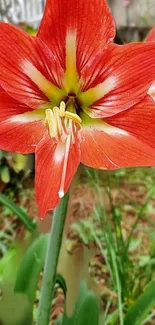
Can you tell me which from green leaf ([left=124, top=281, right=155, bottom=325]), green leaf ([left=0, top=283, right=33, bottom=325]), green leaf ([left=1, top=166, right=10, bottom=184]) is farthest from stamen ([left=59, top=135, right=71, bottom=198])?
green leaf ([left=1, top=166, right=10, bottom=184])

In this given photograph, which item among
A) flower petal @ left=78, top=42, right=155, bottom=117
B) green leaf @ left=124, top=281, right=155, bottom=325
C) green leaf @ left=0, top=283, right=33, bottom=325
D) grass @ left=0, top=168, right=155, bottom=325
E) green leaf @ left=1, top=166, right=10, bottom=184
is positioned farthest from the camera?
green leaf @ left=1, top=166, right=10, bottom=184

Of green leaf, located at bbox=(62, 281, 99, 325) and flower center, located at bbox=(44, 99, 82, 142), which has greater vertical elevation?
flower center, located at bbox=(44, 99, 82, 142)

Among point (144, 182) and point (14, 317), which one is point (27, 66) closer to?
point (14, 317)

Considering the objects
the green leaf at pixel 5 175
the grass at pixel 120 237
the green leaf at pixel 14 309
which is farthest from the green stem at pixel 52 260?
the green leaf at pixel 5 175

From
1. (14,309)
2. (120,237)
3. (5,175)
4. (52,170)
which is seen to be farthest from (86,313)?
(5,175)

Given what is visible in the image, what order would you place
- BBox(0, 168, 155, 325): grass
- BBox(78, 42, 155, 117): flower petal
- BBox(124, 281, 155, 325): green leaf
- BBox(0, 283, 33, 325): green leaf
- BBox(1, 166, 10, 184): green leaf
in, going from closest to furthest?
BBox(78, 42, 155, 117): flower petal, BBox(0, 283, 33, 325): green leaf, BBox(124, 281, 155, 325): green leaf, BBox(0, 168, 155, 325): grass, BBox(1, 166, 10, 184): green leaf

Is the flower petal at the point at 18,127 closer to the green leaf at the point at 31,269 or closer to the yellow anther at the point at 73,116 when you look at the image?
the yellow anther at the point at 73,116

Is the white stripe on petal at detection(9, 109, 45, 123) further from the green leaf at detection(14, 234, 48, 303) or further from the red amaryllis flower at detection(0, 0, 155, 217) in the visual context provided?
the green leaf at detection(14, 234, 48, 303)

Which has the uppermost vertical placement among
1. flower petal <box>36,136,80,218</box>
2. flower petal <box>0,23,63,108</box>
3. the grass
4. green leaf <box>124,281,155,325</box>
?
flower petal <box>0,23,63,108</box>

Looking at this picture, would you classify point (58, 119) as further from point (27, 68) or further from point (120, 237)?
point (120, 237)
